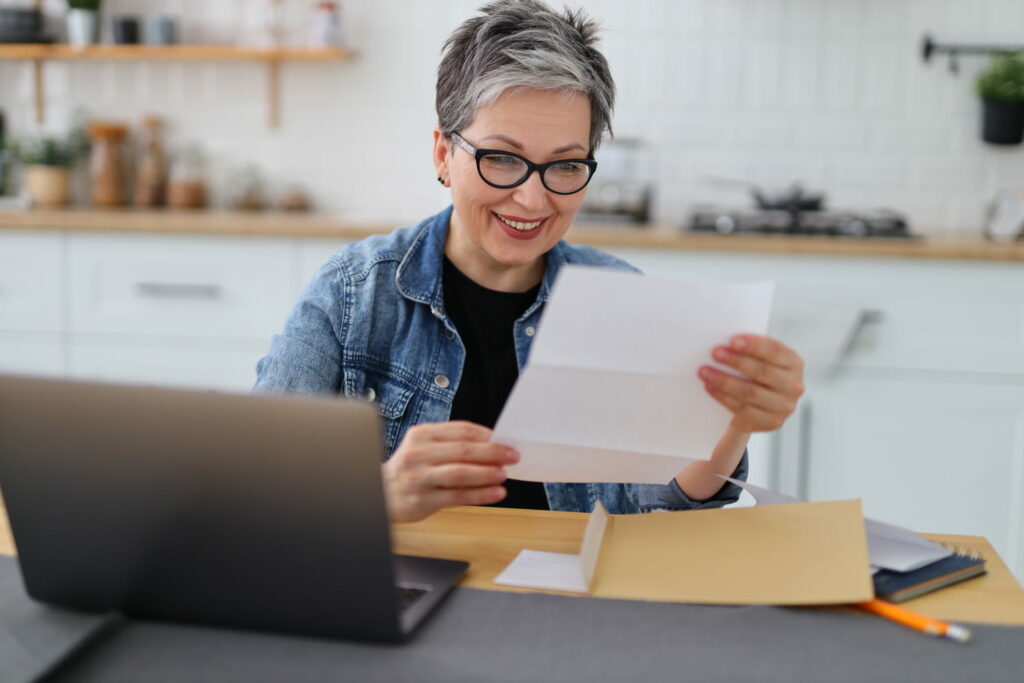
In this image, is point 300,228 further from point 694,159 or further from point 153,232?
point 694,159

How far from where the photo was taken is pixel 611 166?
3.04 m

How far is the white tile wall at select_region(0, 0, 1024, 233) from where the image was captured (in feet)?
10.0

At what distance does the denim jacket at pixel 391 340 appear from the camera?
4.40 feet

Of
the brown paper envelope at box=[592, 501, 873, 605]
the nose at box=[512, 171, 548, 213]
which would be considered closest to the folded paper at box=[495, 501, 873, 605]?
the brown paper envelope at box=[592, 501, 873, 605]

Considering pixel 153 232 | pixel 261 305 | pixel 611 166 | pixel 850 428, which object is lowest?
pixel 850 428

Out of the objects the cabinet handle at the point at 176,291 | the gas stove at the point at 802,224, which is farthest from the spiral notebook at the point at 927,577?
the cabinet handle at the point at 176,291

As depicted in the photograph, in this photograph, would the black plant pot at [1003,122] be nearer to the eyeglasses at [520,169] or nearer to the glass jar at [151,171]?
the eyeglasses at [520,169]

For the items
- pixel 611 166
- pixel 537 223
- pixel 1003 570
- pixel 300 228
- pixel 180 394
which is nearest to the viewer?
pixel 180 394

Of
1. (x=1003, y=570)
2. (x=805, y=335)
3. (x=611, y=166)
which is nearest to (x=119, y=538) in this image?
(x=1003, y=570)

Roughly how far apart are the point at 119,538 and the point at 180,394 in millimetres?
144

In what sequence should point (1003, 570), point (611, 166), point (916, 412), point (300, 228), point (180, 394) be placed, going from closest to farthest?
point (180, 394), point (1003, 570), point (916, 412), point (300, 228), point (611, 166)

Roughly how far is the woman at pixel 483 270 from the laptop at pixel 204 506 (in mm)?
462

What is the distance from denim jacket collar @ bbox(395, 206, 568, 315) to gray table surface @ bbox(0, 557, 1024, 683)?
62 centimetres

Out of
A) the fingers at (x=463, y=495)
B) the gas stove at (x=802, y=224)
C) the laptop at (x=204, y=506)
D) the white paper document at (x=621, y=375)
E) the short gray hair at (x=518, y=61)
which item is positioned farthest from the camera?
the gas stove at (x=802, y=224)
